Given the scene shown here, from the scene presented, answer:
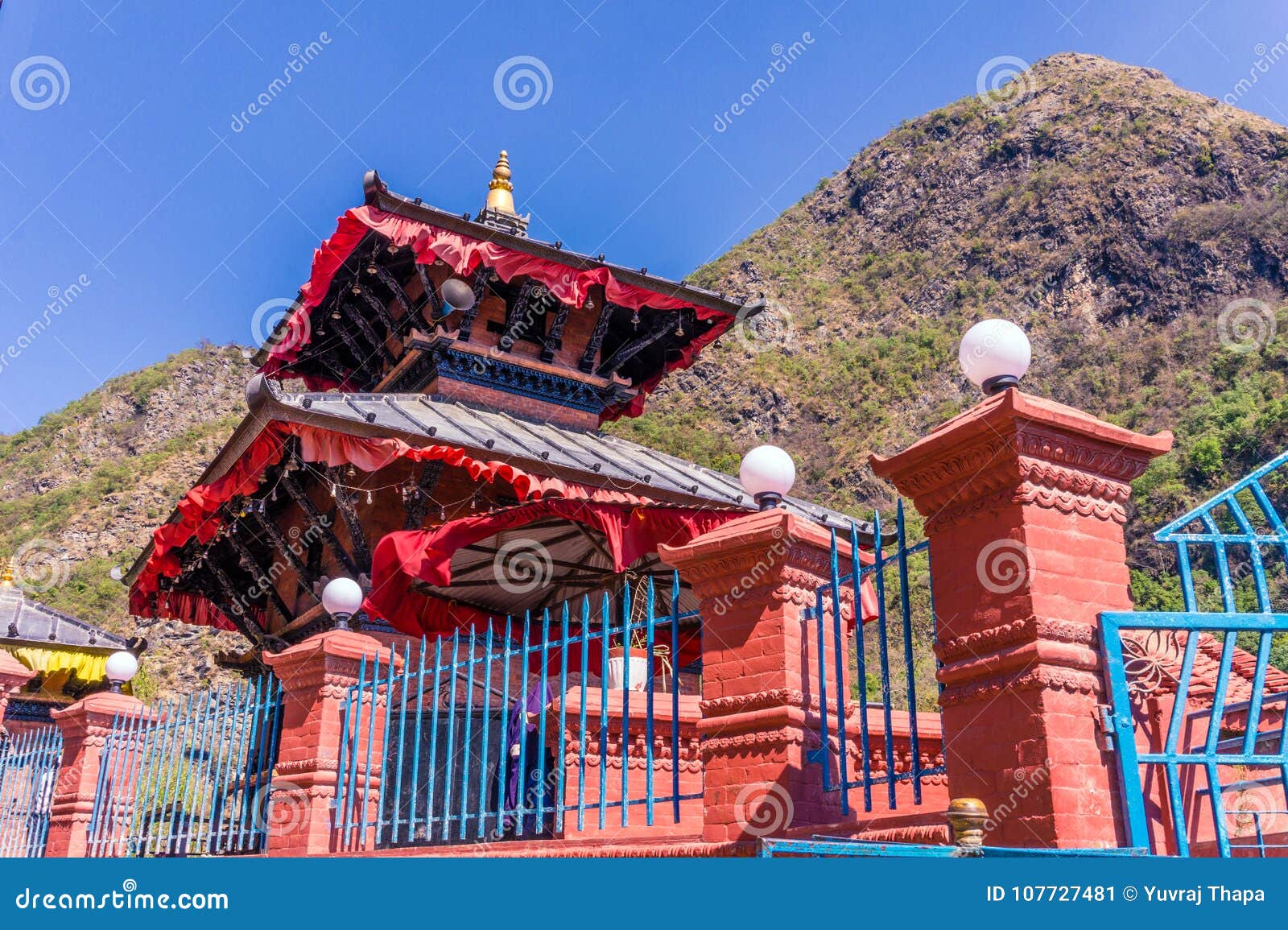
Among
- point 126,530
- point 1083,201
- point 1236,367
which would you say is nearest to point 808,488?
point 1236,367

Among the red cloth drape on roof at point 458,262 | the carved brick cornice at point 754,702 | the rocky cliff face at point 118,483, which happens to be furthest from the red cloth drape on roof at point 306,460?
the rocky cliff face at point 118,483

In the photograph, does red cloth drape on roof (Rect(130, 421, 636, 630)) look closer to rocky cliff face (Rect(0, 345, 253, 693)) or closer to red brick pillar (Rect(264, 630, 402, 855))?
red brick pillar (Rect(264, 630, 402, 855))

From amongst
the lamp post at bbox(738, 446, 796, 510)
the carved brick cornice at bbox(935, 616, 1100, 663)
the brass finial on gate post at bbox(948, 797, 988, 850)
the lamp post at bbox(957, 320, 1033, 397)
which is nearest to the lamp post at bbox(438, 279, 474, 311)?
the lamp post at bbox(738, 446, 796, 510)

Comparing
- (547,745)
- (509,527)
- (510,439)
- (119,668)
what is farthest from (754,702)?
(119,668)

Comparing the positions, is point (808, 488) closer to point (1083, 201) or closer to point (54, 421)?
point (1083, 201)

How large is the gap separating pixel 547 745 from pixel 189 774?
3661mm

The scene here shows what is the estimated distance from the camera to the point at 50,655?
16.3 m

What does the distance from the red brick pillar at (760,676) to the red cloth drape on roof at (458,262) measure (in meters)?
7.12

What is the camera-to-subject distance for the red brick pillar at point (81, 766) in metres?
10.6

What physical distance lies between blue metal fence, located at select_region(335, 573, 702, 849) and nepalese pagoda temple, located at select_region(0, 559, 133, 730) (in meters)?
9.47

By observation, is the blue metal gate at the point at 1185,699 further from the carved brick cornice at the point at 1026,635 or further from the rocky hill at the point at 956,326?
the rocky hill at the point at 956,326

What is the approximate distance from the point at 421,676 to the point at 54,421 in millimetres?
67872

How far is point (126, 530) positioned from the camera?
162 ft

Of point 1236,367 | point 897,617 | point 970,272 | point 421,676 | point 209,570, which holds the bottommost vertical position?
point 421,676
